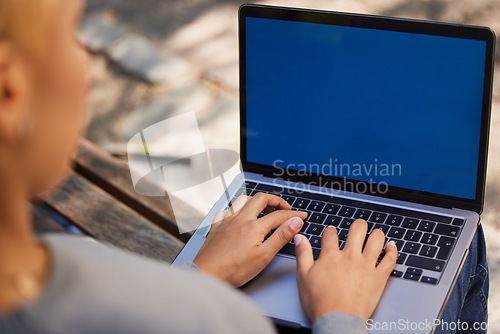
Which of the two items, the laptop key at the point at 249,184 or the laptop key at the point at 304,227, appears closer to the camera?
the laptop key at the point at 304,227

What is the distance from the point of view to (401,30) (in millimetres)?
958

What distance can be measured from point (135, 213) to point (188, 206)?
0.50 ft

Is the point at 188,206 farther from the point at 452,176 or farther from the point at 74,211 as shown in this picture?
the point at 452,176

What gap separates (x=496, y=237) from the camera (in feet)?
5.58

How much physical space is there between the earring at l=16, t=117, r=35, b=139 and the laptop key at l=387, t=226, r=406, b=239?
2.29 feet

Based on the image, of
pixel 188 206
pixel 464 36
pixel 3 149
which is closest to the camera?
pixel 3 149

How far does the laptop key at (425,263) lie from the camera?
0.90 meters

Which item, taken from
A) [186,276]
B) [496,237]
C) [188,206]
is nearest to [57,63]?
[186,276]

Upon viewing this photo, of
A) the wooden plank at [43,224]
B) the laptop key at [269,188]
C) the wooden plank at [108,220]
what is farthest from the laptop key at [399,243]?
the wooden plank at [43,224]

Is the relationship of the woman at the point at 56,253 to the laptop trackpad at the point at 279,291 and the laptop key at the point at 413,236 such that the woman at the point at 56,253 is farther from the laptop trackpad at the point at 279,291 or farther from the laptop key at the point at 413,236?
the laptop key at the point at 413,236

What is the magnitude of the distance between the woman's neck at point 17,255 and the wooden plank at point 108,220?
1029 mm

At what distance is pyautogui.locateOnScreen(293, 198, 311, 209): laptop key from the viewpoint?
1.06 m

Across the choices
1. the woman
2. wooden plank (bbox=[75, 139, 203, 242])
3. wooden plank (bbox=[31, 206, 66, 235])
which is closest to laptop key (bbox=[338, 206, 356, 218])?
wooden plank (bbox=[75, 139, 203, 242])

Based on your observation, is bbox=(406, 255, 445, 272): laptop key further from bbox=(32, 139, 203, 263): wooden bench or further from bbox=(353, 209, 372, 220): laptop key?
bbox=(32, 139, 203, 263): wooden bench
